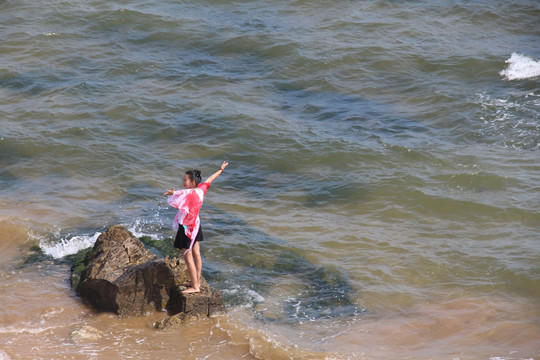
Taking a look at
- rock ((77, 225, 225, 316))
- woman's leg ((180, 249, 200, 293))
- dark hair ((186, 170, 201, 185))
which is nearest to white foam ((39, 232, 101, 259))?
rock ((77, 225, 225, 316))

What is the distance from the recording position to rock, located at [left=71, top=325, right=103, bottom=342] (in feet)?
22.0

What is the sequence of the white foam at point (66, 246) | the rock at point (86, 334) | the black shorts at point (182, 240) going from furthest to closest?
1. the white foam at point (66, 246)
2. the black shorts at point (182, 240)
3. the rock at point (86, 334)

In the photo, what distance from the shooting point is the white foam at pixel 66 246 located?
28.3ft

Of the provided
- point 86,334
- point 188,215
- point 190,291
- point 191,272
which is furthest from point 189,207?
point 86,334

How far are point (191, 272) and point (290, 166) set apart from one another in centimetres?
486

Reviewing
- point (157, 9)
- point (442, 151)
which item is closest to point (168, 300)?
point (442, 151)

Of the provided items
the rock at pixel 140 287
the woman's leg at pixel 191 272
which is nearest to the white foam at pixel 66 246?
the rock at pixel 140 287

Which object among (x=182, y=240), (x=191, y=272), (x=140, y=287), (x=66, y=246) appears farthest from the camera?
(x=66, y=246)

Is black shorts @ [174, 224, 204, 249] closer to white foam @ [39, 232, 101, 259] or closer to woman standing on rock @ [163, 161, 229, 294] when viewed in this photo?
woman standing on rock @ [163, 161, 229, 294]

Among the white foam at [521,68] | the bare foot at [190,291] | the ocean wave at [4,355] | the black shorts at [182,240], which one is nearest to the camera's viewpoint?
the ocean wave at [4,355]

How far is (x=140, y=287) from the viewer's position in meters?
7.18

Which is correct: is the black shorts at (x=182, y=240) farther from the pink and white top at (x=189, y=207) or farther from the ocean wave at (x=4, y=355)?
the ocean wave at (x=4, y=355)

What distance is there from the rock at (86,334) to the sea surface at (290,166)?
10 centimetres

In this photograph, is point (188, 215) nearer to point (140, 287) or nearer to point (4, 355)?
point (140, 287)
